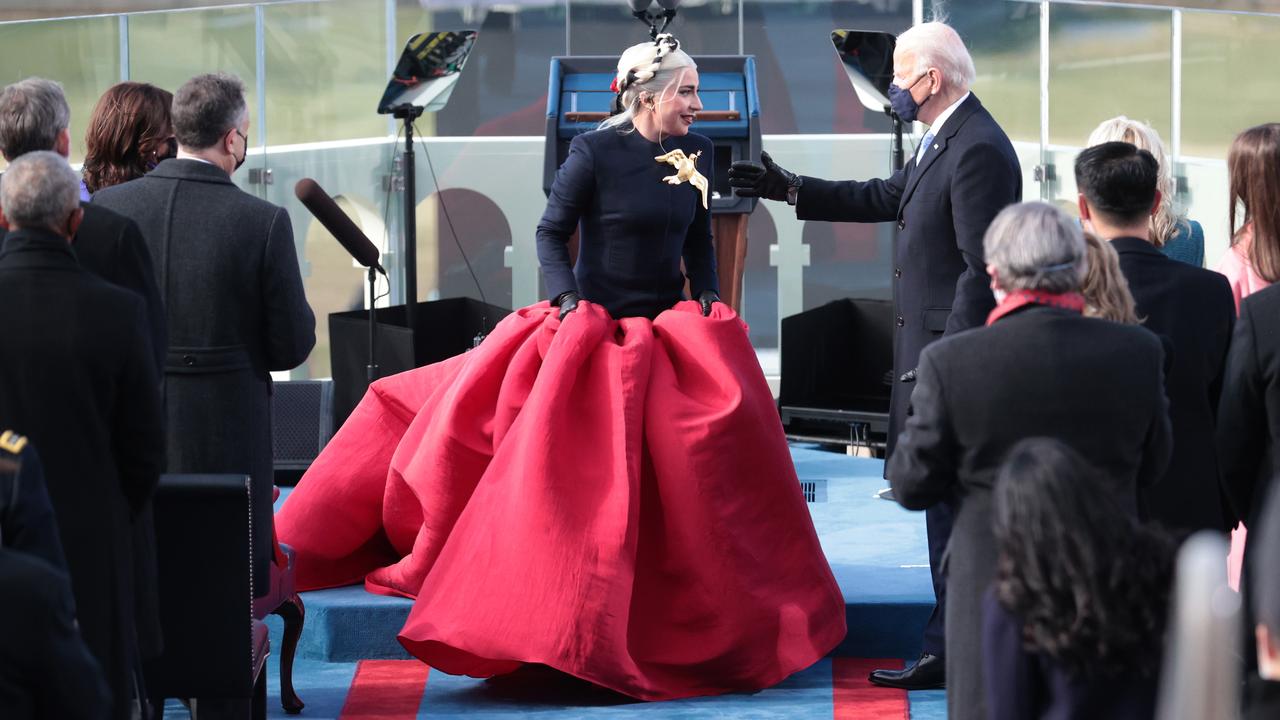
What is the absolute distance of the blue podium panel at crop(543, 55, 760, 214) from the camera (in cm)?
608

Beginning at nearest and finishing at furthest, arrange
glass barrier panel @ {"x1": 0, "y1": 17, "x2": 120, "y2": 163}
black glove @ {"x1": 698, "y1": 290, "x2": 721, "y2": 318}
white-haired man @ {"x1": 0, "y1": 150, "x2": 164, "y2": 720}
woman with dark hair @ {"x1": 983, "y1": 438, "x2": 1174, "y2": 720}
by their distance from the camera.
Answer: woman with dark hair @ {"x1": 983, "y1": 438, "x2": 1174, "y2": 720}, white-haired man @ {"x1": 0, "y1": 150, "x2": 164, "y2": 720}, black glove @ {"x1": 698, "y1": 290, "x2": 721, "y2": 318}, glass barrier panel @ {"x1": 0, "y1": 17, "x2": 120, "y2": 163}

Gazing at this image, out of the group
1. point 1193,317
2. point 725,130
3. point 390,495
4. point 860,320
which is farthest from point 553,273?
point 860,320

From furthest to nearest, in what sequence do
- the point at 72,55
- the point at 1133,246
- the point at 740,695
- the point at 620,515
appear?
the point at 72,55, the point at 740,695, the point at 620,515, the point at 1133,246

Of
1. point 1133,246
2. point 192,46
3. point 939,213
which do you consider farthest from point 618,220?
point 192,46

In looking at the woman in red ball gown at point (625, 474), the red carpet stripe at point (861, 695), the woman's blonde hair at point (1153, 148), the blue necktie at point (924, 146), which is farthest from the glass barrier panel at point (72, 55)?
the woman's blonde hair at point (1153, 148)

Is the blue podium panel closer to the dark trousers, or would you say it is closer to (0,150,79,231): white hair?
the dark trousers

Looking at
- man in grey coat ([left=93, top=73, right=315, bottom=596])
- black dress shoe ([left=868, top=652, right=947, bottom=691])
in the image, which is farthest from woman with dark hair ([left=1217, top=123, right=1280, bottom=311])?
man in grey coat ([left=93, top=73, right=315, bottom=596])

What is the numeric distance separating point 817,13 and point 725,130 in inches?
88.7

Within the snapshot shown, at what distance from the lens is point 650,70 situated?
13.4 ft

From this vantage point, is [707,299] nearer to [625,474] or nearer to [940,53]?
[625,474]

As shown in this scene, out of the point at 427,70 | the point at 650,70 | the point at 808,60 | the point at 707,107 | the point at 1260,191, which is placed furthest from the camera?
the point at 808,60

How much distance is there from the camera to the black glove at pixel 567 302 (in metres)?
4.09

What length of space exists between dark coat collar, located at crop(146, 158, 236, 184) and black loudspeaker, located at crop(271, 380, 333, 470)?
266cm

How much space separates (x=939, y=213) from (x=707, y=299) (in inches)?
25.1
